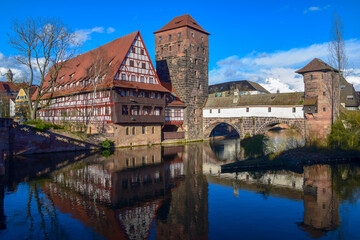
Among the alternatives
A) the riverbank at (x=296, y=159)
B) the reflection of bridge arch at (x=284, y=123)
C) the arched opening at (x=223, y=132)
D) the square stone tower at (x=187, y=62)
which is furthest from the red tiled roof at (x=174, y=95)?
the riverbank at (x=296, y=159)

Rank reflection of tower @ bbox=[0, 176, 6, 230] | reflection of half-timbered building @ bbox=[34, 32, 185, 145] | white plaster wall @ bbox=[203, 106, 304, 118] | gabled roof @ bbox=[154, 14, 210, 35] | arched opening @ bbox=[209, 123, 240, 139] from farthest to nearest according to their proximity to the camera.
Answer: arched opening @ bbox=[209, 123, 240, 139] → gabled roof @ bbox=[154, 14, 210, 35] → white plaster wall @ bbox=[203, 106, 304, 118] → reflection of half-timbered building @ bbox=[34, 32, 185, 145] → reflection of tower @ bbox=[0, 176, 6, 230]

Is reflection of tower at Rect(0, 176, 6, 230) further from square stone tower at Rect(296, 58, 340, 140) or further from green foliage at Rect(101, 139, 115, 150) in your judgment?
square stone tower at Rect(296, 58, 340, 140)

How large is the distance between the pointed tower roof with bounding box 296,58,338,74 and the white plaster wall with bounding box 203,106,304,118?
433cm

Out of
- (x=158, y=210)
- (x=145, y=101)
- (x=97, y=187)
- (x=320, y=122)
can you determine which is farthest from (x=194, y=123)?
(x=158, y=210)

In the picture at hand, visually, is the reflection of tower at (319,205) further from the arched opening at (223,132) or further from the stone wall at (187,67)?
the arched opening at (223,132)

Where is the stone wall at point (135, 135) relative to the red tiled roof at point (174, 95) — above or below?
below

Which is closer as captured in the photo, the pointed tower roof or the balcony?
→ the pointed tower roof

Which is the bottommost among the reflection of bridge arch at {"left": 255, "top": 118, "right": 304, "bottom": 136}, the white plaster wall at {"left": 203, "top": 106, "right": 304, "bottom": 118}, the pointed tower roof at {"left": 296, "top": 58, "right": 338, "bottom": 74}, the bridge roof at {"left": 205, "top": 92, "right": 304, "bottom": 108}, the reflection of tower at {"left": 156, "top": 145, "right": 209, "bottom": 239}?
the reflection of tower at {"left": 156, "top": 145, "right": 209, "bottom": 239}

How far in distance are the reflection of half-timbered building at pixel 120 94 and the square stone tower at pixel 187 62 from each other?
612 cm

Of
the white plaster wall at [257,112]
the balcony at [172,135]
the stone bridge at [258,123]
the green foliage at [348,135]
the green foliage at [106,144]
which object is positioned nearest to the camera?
the green foliage at [348,135]

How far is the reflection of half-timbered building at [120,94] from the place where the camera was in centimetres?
3419

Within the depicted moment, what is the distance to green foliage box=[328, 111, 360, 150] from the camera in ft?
88.4

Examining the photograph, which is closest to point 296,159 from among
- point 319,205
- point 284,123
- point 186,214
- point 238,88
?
point 319,205

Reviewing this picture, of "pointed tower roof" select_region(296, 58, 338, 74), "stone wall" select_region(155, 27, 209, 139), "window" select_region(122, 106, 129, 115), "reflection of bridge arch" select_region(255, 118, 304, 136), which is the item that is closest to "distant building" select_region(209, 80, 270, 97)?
"stone wall" select_region(155, 27, 209, 139)
